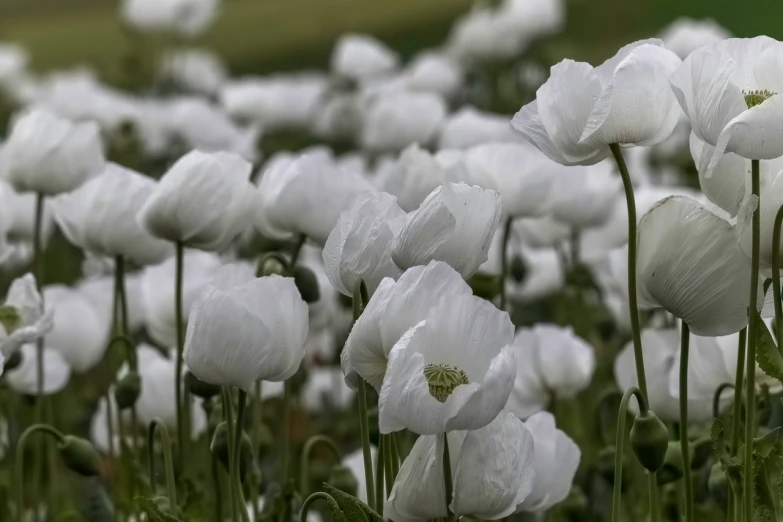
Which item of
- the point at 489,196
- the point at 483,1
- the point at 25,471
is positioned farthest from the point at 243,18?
the point at 489,196

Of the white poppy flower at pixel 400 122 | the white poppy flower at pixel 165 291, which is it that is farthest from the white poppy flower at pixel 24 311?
the white poppy flower at pixel 400 122

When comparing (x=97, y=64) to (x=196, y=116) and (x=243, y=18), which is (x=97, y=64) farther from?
(x=196, y=116)

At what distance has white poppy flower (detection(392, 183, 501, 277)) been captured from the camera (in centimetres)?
94

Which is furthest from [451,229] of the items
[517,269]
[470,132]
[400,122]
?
[400,122]

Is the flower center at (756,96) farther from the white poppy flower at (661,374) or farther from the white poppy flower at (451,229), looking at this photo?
the white poppy flower at (661,374)

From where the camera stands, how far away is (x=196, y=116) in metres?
3.20

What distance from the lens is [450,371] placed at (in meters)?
0.89

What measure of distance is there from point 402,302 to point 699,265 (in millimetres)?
265

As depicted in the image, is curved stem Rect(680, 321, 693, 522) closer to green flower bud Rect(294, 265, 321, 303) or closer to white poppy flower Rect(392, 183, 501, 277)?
white poppy flower Rect(392, 183, 501, 277)

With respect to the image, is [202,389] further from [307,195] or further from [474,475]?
[474,475]

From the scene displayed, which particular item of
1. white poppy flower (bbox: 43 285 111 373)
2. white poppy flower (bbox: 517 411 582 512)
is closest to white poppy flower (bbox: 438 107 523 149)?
white poppy flower (bbox: 43 285 111 373)

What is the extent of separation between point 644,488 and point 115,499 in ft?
2.57

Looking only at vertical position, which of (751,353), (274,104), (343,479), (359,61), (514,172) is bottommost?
(343,479)

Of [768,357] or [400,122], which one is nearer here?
[768,357]
